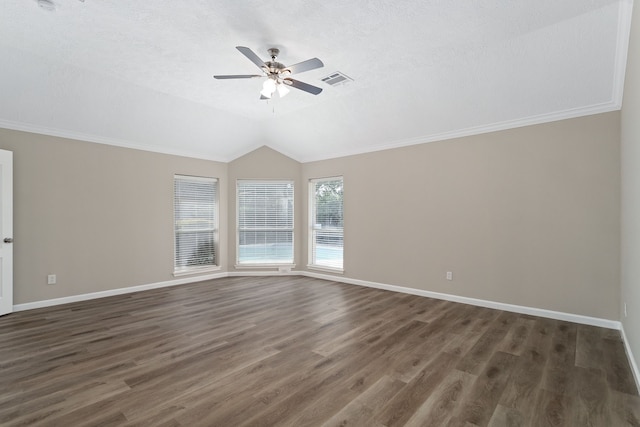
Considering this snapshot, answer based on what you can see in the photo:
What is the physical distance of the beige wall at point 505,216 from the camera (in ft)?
11.9

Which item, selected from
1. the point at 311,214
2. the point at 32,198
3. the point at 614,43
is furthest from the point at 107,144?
the point at 614,43

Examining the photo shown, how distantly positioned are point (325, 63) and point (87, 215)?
13.9 ft

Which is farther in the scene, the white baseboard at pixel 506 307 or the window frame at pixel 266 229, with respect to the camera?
the window frame at pixel 266 229

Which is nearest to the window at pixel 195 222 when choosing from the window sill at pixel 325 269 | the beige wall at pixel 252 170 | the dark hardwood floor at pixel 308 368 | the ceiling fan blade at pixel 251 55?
the beige wall at pixel 252 170

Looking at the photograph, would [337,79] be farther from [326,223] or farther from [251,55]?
[326,223]

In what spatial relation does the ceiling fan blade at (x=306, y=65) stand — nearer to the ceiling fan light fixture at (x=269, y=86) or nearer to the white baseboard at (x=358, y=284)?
the ceiling fan light fixture at (x=269, y=86)

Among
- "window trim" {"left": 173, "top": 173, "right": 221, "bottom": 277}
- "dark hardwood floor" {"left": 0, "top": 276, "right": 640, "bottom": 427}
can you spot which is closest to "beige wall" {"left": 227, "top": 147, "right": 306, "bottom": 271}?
"window trim" {"left": 173, "top": 173, "right": 221, "bottom": 277}

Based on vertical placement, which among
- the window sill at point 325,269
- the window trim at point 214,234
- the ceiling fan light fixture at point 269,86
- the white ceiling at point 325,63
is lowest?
the window sill at point 325,269

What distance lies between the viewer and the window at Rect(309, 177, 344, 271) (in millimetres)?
6348

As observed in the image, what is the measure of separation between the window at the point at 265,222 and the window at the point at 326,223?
0.49m

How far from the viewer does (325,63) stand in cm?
367

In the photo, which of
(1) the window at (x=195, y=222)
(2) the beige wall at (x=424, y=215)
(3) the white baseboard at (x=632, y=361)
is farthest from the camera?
(1) the window at (x=195, y=222)

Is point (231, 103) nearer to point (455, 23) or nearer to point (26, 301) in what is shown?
point (455, 23)

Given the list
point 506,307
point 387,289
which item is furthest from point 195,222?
point 506,307
